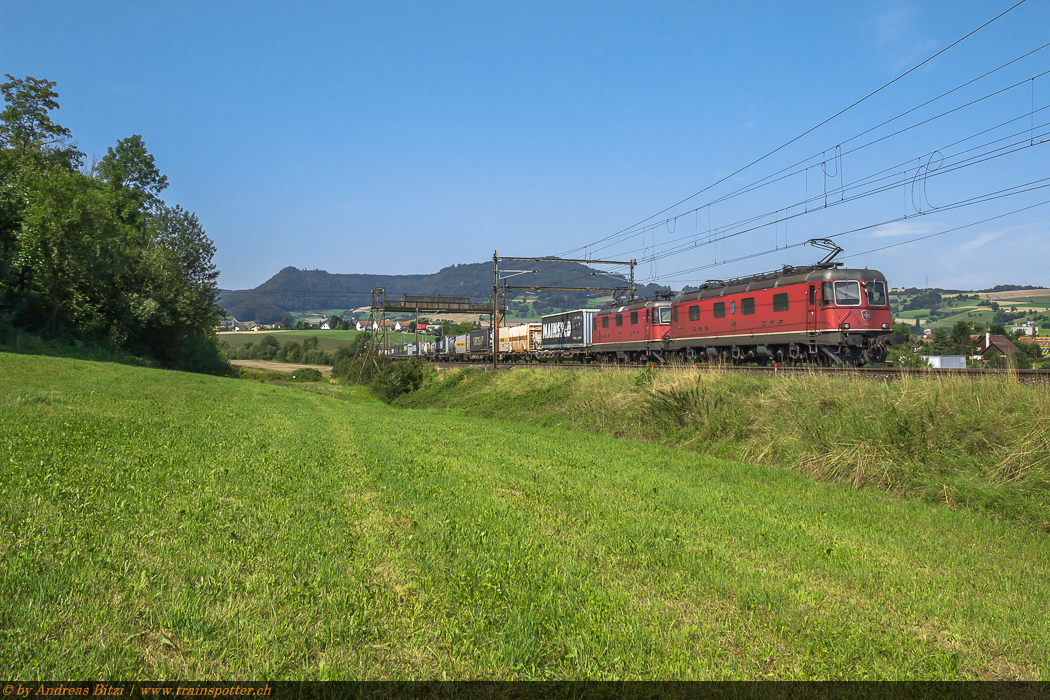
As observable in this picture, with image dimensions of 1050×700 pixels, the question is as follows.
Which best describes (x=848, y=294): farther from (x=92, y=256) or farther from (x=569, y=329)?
(x=92, y=256)

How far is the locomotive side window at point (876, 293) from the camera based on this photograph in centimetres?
2422

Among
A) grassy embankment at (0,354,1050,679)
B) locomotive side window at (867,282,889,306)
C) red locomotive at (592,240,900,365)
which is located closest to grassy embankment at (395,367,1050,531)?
grassy embankment at (0,354,1050,679)

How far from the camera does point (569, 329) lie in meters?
48.9

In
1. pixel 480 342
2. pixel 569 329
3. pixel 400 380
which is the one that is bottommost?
pixel 400 380

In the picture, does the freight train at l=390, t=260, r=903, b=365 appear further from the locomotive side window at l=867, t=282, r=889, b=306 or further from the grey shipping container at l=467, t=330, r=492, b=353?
the grey shipping container at l=467, t=330, r=492, b=353

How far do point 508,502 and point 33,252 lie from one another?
120 ft

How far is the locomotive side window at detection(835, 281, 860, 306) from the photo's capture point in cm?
2391

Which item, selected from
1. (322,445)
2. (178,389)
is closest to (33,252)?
(178,389)

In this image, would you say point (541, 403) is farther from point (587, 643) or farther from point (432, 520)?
point (587, 643)

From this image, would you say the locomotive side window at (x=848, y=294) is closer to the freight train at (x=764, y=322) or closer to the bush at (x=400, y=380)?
the freight train at (x=764, y=322)

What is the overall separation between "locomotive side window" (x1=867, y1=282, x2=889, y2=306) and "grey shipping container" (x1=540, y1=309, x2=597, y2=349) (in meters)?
22.1

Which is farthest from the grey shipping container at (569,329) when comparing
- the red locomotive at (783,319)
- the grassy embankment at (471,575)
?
the grassy embankment at (471,575)

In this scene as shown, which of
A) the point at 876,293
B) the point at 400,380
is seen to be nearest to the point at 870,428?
the point at 876,293

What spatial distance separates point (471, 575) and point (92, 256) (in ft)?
130
